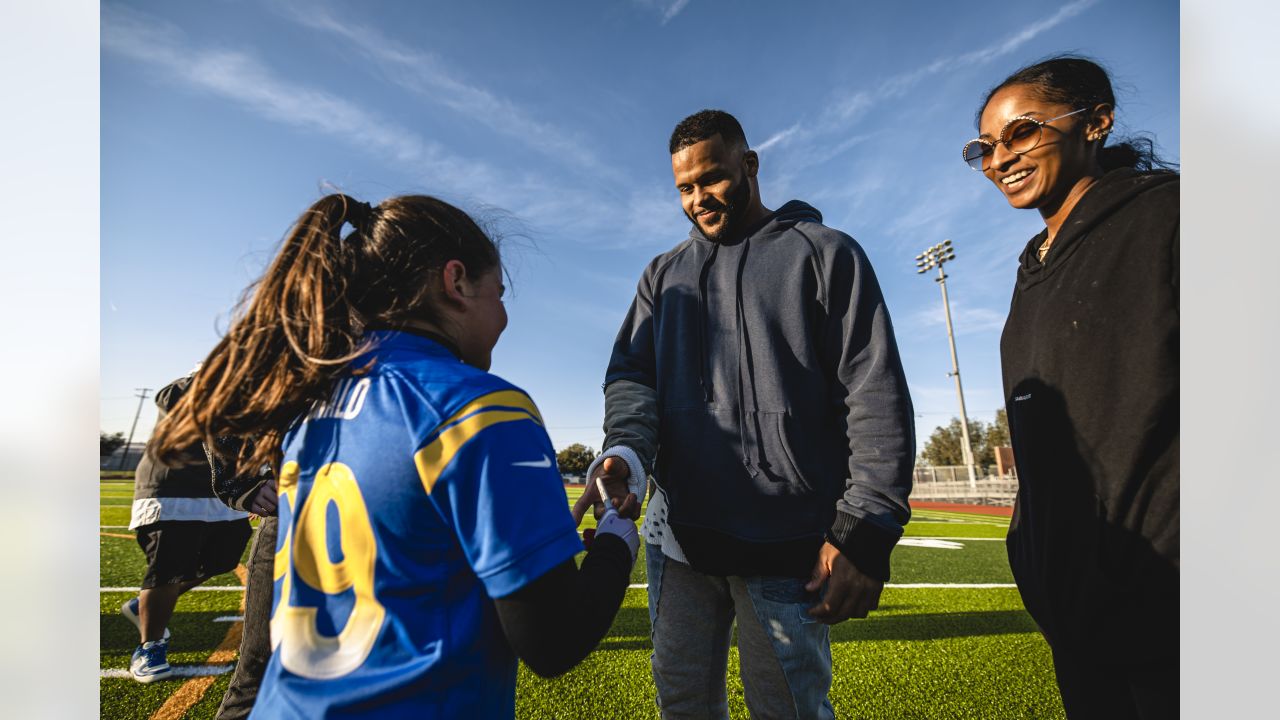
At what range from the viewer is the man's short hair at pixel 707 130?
2.08 meters

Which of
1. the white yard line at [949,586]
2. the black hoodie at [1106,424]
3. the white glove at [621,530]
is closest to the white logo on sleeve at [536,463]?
the white glove at [621,530]

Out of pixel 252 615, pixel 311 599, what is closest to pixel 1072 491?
pixel 311 599

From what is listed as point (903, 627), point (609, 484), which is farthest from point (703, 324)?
point (903, 627)

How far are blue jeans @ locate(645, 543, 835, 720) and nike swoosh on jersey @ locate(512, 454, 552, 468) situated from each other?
0.98 meters

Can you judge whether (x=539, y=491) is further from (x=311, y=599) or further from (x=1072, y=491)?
(x=1072, y=491)

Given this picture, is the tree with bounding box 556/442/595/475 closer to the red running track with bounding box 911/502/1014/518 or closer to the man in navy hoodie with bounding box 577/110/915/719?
the red running track with bounding box 911/502/1014/518

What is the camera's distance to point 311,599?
39.7 inches

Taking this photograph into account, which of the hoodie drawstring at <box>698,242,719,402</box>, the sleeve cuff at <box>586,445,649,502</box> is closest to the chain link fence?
the hoodie drawstring at <box>698,242,719,402</box>

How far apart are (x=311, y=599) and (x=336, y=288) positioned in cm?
61

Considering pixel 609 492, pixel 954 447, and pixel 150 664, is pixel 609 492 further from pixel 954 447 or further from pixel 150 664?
pixel 954 447

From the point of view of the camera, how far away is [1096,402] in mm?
1345

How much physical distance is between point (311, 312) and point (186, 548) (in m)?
3.85
